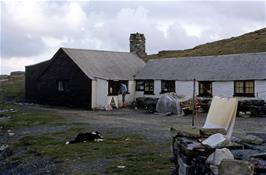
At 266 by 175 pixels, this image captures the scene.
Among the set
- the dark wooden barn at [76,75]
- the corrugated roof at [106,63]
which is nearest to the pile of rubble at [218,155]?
the dark wooden barn at [76,75]

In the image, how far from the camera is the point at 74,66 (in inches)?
1922

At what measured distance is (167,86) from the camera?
48594mm

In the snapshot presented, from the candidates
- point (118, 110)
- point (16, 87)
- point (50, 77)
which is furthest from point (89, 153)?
point (16, 87)

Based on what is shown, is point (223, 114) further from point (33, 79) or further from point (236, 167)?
point (33, 79)

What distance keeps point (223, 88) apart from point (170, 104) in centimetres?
526

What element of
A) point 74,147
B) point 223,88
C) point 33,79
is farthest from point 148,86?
point 74,147

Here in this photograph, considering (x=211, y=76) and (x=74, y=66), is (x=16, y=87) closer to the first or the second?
(x=74, y=66)

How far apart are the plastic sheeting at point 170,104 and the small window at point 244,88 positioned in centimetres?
462

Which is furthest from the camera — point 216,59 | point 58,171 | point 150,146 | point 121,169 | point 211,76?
point 216,59

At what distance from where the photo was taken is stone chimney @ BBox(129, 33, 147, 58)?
6153 cm

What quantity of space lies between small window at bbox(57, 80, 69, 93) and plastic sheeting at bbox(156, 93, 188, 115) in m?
11.4

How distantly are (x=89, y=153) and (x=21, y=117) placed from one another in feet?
64.5

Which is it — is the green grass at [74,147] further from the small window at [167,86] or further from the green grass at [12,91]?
the green grass at [12,91]

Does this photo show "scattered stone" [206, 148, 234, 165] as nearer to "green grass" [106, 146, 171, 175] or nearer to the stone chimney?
"green grass" [106, 146, 171, 175]
